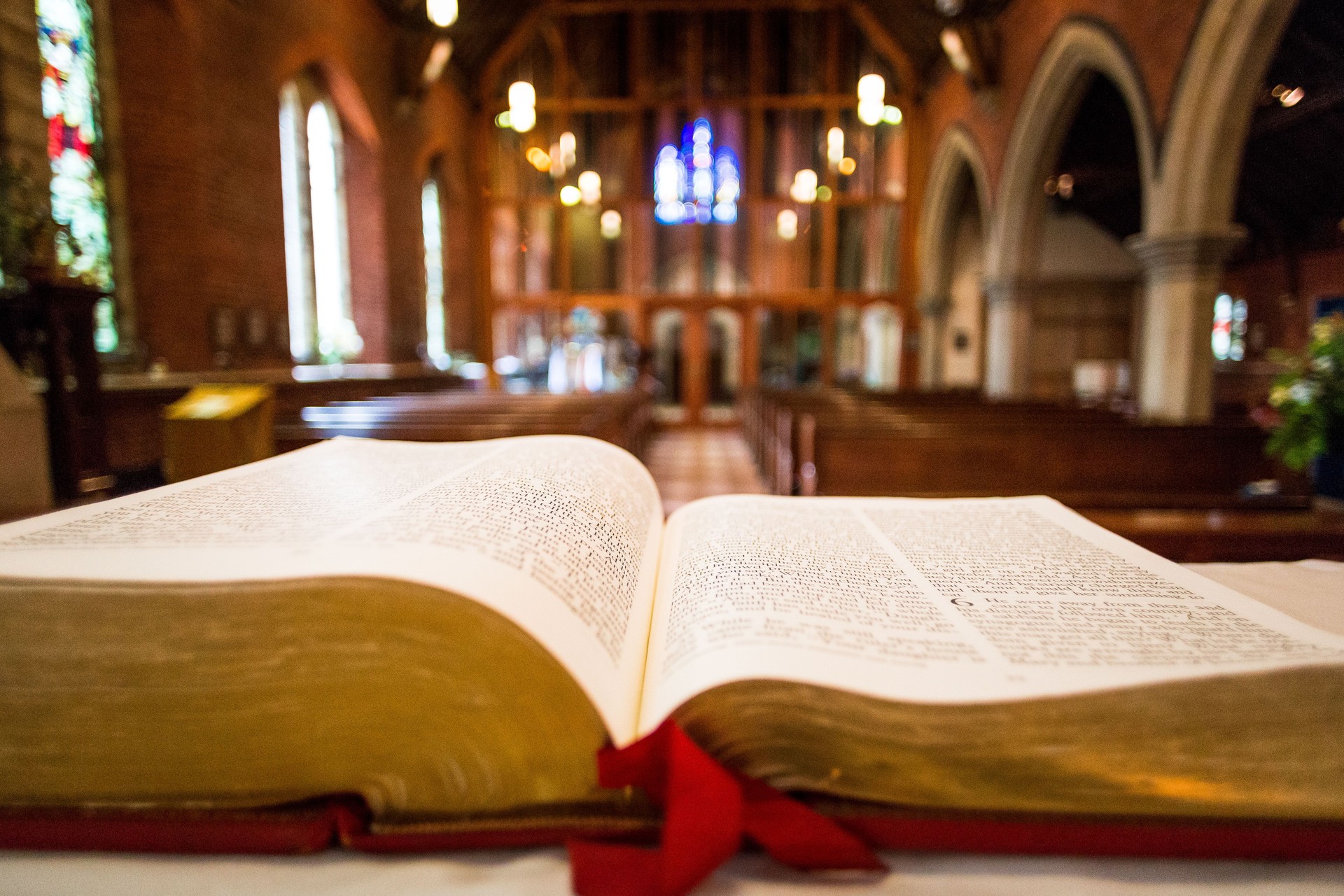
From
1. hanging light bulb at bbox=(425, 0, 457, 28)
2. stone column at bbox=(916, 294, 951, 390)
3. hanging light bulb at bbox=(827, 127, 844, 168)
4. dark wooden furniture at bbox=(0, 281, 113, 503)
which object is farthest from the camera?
stone column at bbox=(916, 294, 951, 390)

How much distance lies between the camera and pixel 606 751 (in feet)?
1.52

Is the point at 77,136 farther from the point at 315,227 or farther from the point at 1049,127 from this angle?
the point at 1049,127

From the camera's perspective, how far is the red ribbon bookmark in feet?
1.40

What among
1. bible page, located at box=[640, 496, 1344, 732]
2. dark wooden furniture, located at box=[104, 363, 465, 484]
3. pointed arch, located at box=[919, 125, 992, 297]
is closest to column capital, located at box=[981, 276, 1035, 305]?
pointed arch, located at box=[919, 125, 992, 297]

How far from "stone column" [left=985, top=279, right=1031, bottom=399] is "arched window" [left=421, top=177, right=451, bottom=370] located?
755cm

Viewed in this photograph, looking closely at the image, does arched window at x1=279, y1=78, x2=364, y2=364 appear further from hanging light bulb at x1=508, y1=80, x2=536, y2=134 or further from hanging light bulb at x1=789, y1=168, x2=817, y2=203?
hanging light bulb at x1=789, y1=168, x2=817, y2=203

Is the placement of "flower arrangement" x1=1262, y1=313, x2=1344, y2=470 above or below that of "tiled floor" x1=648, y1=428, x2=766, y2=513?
above

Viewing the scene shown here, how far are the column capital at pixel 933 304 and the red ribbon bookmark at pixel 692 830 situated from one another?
11393 millimetres

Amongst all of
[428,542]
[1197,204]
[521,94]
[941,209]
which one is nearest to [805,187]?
[941,209]

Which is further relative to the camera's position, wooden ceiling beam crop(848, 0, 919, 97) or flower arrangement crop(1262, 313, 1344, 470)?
wooden ceiling beam crop(848, 0, 919, 97)

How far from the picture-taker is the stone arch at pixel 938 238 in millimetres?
10094

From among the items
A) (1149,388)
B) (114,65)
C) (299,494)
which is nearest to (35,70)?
(114,65)

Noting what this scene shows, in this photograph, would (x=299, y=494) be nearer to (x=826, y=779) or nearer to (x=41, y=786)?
(x=41, y=786)

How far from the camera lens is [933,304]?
35.7 ft
